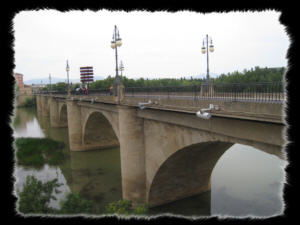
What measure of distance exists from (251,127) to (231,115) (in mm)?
677

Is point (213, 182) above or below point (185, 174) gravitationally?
below

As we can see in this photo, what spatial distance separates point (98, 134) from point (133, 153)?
14800 mm

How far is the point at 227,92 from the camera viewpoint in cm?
784

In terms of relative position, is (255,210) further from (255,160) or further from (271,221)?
(271,221)

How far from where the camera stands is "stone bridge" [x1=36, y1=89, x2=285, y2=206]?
22.2 ft

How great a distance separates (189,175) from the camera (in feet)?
47.0

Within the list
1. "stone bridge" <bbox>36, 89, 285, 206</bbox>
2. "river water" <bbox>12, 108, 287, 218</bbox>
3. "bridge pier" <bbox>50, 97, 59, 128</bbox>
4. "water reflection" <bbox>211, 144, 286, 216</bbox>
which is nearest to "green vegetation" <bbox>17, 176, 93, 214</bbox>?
"river water" <bbox>12, 108, 287, 218</bbox>

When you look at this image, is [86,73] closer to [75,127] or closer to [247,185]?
[75,127]

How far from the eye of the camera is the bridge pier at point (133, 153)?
43.8 ft

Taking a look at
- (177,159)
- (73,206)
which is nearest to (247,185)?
(177,159)

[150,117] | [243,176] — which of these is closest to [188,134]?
[150,117]

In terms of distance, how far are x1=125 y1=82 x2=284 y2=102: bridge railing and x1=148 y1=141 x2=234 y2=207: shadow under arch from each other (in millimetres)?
2520

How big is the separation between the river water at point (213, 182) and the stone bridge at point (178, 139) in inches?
39.3

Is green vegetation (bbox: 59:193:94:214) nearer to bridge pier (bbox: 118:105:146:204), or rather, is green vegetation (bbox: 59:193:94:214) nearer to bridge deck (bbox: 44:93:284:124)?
bridge pier (bbox: 118:105:146:204)
